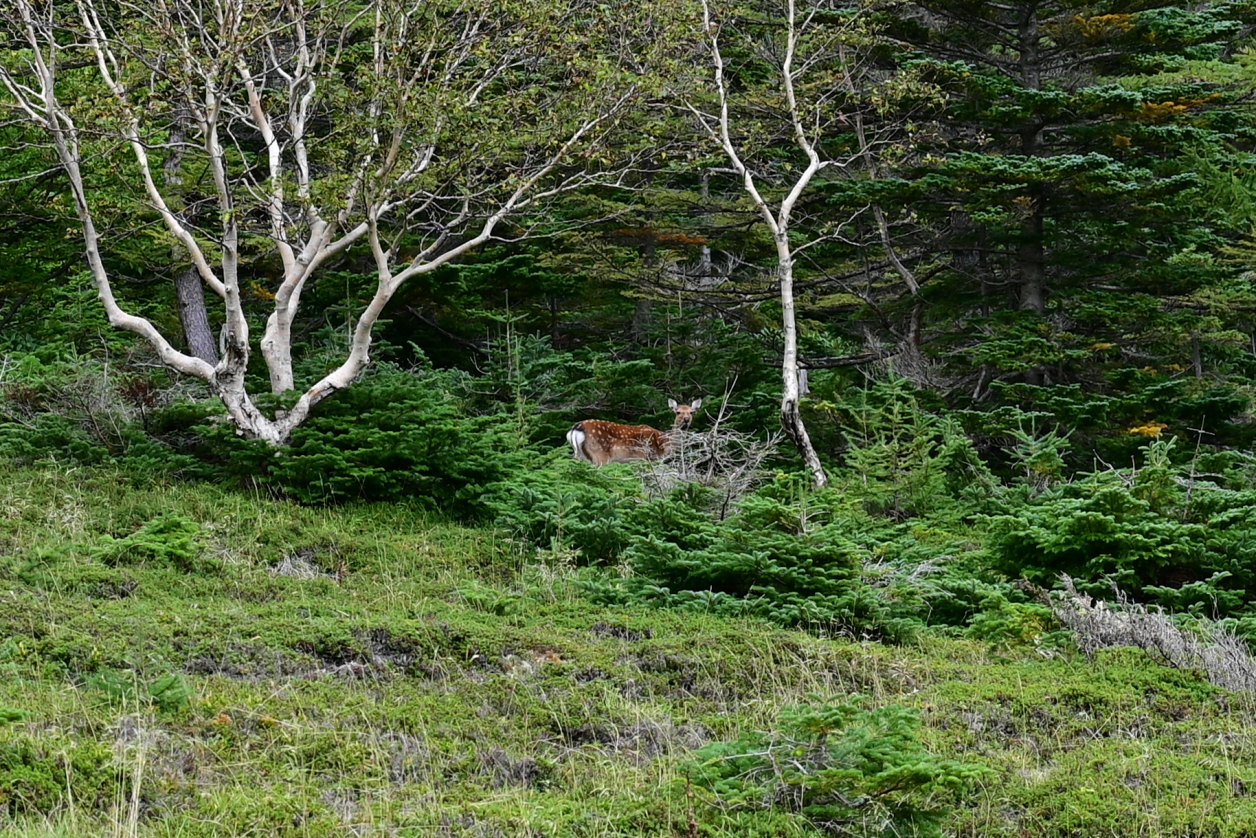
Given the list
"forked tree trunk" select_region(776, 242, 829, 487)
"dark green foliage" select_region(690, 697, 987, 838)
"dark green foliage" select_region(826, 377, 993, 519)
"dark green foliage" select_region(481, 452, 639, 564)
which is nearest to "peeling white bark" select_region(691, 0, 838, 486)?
"forked tree trunk" select_region(776, 242, 829, 487)

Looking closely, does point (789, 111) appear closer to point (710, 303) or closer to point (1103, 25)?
point (710, 303)

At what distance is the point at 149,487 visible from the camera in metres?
9.85

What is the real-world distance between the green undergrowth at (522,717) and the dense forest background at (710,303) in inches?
4.1

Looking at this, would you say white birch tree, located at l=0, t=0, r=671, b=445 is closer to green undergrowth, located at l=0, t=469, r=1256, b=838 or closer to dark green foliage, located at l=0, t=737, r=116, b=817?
green undergrowth, located at l=0, t=469, r=1256, b=838

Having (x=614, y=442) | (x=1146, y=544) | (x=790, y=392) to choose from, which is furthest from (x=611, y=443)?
(x=1146, y=544)

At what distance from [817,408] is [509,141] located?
5.09m

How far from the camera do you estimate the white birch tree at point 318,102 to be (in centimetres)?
1021

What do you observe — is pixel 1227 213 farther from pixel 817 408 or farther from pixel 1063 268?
pixel 817 408

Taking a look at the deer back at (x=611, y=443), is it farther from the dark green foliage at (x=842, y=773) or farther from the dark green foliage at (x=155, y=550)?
the dark green foliage at (x=842, y=773)

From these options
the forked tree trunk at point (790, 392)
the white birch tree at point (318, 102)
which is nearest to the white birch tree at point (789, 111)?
the forked tree trunk at point (790, 392)

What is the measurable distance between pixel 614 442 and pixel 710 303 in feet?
14.3

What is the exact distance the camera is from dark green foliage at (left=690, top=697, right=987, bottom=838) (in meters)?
3.97

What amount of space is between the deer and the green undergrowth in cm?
490

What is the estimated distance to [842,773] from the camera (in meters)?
3.96
